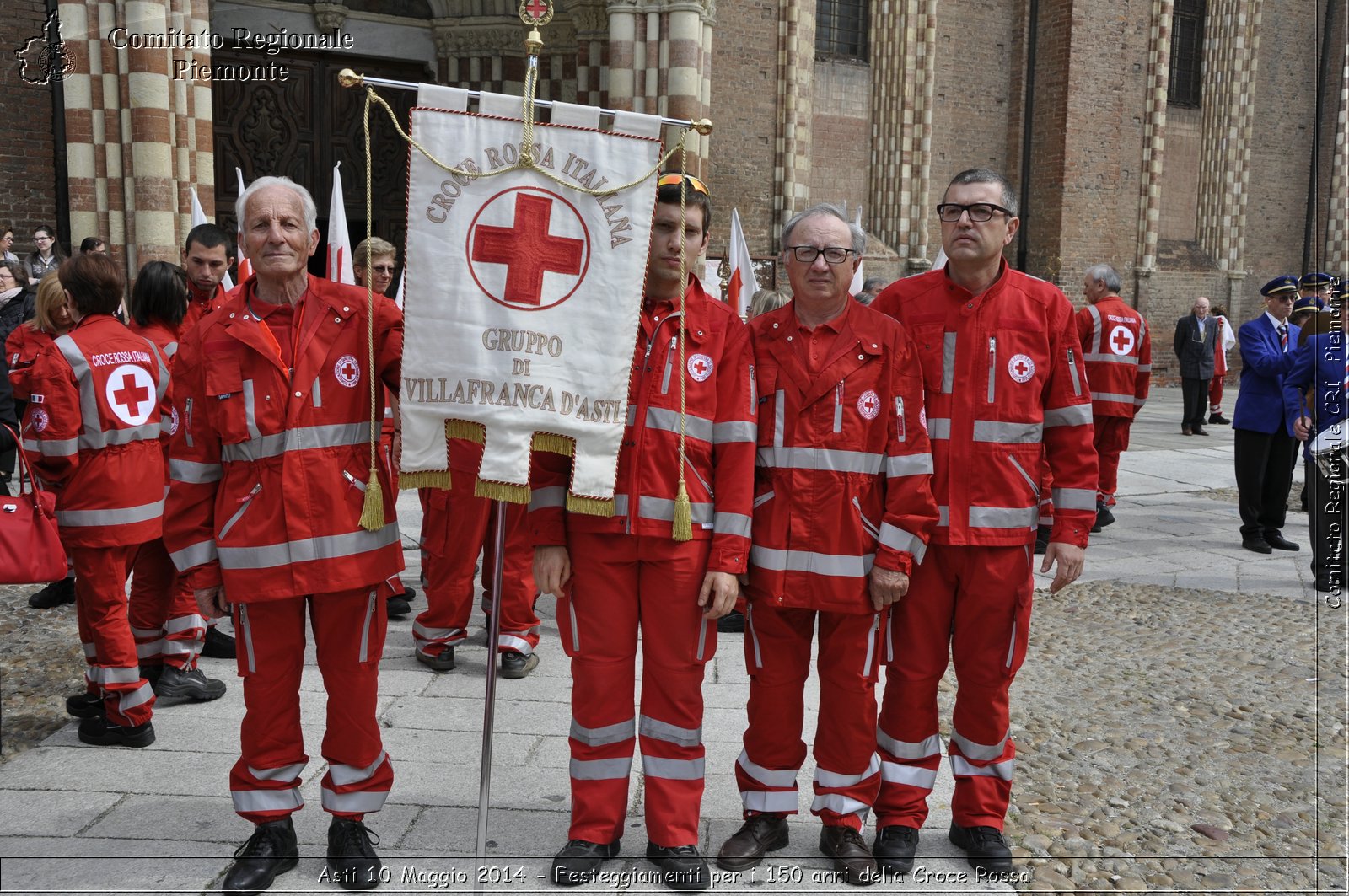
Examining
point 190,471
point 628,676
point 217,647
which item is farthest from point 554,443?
point 217,647

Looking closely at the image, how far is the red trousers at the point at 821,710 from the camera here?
338 centimetres

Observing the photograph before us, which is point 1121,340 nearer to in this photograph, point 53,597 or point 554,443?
point 554,443

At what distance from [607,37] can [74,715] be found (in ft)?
37.8

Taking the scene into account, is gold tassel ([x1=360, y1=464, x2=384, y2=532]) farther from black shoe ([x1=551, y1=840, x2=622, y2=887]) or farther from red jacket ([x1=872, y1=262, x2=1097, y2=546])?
red jacket ([x1=872, y1=262, x2=1097, y2=546])

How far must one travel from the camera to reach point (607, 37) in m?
14.0

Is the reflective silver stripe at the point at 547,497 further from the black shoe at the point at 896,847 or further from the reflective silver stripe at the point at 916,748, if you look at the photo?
the black shoe at the point at 896,847

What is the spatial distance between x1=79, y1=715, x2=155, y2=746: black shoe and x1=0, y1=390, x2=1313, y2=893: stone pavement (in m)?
0.05

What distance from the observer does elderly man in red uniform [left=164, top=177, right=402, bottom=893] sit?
125 inches

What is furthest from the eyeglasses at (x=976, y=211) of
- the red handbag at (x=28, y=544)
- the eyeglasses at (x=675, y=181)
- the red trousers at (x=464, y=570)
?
the red handbag at (x=28, y=544)

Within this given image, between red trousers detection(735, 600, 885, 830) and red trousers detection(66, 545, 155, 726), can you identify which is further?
red trousers detection(66, 545, 155, 726)

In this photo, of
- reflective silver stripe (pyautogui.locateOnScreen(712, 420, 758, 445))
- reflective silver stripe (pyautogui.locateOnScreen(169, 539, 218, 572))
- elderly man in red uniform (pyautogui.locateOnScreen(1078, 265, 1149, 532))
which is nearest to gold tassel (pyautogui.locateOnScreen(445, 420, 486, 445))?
reflective silver stripe (pyautogui.locateOnScreen(712, 420, 758, 445))

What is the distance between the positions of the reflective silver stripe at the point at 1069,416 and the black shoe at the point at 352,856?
2571 millimetres

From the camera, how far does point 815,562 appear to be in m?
3.30

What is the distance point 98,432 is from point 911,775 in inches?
135
